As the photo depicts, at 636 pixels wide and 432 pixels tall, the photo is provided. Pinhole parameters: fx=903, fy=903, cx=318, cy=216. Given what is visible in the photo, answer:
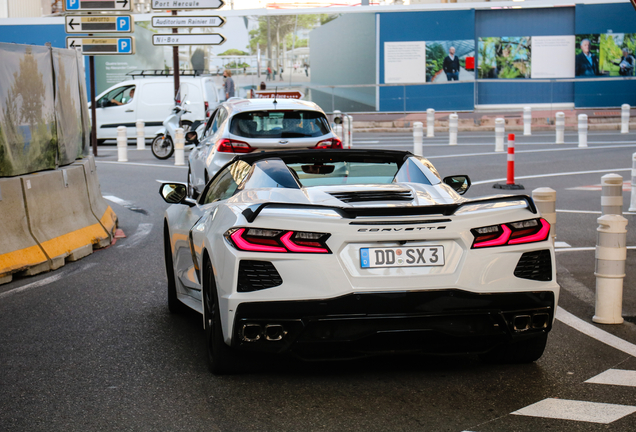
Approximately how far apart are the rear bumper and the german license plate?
151 millimetres

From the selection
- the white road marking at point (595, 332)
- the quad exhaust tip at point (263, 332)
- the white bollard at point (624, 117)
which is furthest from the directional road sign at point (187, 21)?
the quad exhaust tip at point (263, 332)

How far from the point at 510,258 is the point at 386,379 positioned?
98 centimetres

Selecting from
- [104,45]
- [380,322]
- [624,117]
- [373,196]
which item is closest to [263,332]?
[380,322]

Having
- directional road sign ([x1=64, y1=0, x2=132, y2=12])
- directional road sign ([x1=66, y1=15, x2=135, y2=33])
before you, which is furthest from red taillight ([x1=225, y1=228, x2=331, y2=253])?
directional road sign ([x1=66, y1=15, x2=135, y2=33])

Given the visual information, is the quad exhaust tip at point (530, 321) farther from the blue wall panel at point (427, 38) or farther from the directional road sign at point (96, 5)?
the blue wall panel at point (427, 38)

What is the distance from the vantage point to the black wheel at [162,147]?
23.5 metres

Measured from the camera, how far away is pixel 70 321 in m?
6.75

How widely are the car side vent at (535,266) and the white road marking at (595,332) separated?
1137 mm

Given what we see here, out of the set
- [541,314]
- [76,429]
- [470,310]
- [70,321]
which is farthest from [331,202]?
[70,321]

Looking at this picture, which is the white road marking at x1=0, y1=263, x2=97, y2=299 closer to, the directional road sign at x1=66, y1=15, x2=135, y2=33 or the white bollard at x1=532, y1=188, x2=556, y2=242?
the white bollard at x1=532, y1=188, x2=556, y2=242

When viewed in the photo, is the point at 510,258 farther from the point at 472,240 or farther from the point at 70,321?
the point at 70,321

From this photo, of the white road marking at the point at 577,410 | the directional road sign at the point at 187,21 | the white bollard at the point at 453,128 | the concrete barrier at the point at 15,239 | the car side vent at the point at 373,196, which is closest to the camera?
the white road marking at the point at 577,410

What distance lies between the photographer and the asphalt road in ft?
14.3

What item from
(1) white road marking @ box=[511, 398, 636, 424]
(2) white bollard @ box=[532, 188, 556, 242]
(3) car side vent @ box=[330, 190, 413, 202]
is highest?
(3) car side vent @ box=[330, 190, 413, 202]
